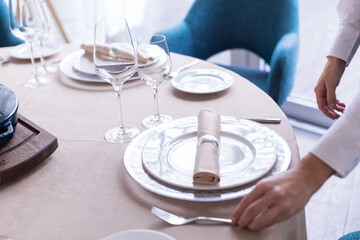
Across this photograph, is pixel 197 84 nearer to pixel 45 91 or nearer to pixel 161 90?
pixel 161 90

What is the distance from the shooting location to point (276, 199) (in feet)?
2.44

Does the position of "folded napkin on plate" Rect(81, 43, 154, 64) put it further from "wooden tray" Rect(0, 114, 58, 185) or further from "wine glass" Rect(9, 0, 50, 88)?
"wine glass" Rect(9, 0, 50, 88)

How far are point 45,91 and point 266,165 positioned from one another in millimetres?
776

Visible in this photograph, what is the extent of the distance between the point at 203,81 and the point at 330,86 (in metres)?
0.37

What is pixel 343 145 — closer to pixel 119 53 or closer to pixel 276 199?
pixel 276 199

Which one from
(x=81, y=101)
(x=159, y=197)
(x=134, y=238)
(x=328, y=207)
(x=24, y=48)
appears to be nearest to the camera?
(x=134, y=238)

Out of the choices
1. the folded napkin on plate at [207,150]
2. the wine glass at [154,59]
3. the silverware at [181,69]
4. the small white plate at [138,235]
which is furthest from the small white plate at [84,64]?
the small white plate at [138,235]

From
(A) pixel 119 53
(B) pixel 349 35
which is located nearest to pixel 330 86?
(B) pixel 349 35

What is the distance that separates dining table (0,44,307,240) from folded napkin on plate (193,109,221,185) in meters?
0.05

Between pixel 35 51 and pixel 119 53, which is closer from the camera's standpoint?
pixel 119 53

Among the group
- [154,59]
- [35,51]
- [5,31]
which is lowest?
[5,31]

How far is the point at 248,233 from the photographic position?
0.76m

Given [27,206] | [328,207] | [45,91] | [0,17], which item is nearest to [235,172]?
[27,206]

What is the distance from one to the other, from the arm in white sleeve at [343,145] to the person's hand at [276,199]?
38 mm
